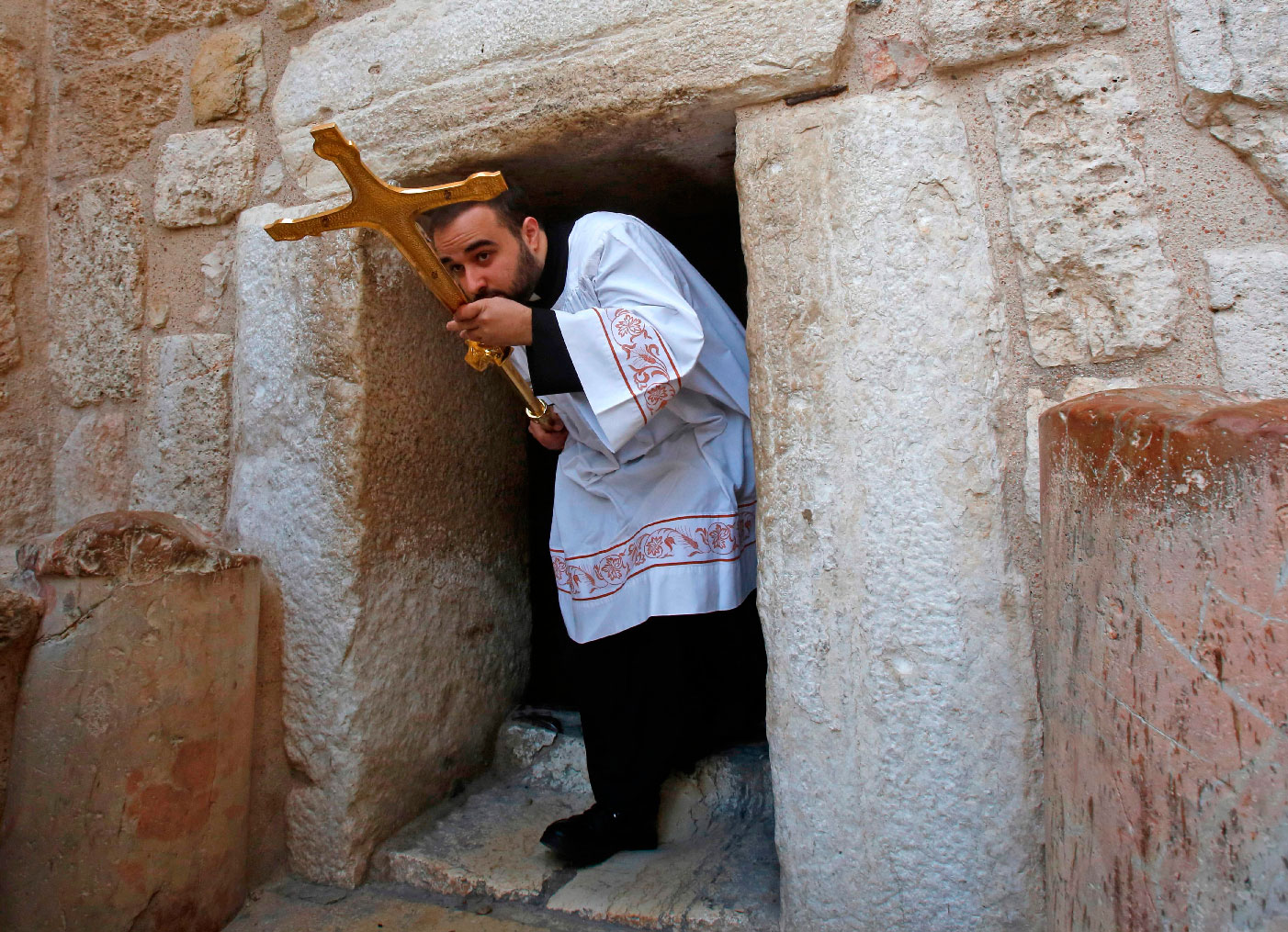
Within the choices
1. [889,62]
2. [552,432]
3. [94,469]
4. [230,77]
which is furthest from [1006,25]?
[94,469]

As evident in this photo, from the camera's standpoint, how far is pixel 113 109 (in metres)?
2.08

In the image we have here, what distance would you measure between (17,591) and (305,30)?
1264 millimetres

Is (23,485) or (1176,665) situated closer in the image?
(1176,665)

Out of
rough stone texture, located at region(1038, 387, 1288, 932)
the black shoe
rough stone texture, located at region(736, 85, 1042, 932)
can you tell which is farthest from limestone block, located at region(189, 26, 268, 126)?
rough stone texture, located at region(1038, 387, 1288, 932)

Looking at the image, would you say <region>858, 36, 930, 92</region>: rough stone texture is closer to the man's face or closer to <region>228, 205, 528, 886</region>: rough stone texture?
the man's face

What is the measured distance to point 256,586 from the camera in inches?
69.6

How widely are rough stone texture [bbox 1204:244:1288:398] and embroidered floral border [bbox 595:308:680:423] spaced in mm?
818

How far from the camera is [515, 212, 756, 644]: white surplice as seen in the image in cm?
174

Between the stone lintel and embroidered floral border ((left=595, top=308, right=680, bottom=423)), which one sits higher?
embroidered floral border ((left=595, top=308, right=680, bottom=423))

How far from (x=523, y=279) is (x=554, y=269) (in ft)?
0.31

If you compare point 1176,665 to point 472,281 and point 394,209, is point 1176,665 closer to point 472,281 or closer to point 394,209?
point 394,209

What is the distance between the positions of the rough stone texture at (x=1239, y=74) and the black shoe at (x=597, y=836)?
1.58 m

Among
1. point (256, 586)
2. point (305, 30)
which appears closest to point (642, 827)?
point (256, 586)

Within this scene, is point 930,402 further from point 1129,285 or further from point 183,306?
point 183,306
